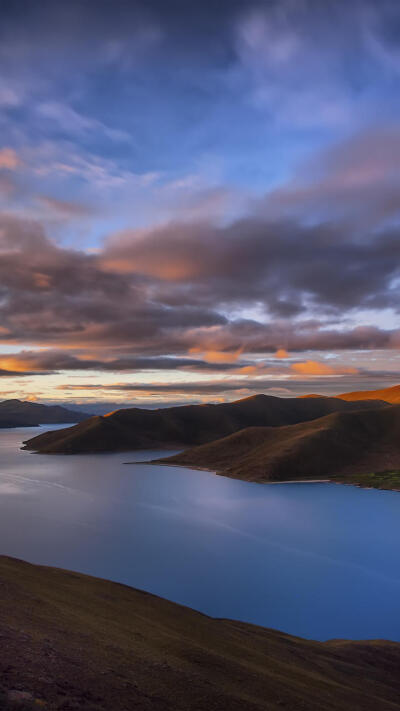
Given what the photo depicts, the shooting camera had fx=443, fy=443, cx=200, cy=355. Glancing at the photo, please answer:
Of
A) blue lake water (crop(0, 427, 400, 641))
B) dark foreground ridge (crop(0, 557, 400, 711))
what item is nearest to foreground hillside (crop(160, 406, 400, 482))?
blue lake water (crop(0, 427, 400, 641))

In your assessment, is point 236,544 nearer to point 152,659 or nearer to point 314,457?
point 152,659

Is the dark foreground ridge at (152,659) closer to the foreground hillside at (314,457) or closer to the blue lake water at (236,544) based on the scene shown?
the blue lake water at (236,544)

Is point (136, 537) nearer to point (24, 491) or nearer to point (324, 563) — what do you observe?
point (324, 563)

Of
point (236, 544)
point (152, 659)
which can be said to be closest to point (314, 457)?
point (236, 544)

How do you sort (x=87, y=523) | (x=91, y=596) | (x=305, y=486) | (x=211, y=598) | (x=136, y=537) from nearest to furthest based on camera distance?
(x=91, y=596)
(x=211, y=598)
(x=136, y=537)
(x=87, y=523)
(x=305, y=486)

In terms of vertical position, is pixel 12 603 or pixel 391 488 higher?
pixel 12 603

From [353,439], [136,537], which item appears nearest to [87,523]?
[136,537]

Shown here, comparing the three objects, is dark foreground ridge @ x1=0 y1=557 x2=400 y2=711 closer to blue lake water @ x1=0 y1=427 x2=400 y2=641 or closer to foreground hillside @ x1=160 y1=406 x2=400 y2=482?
blue lake water @ x1=0 y1=427 x2=400 y2=641
